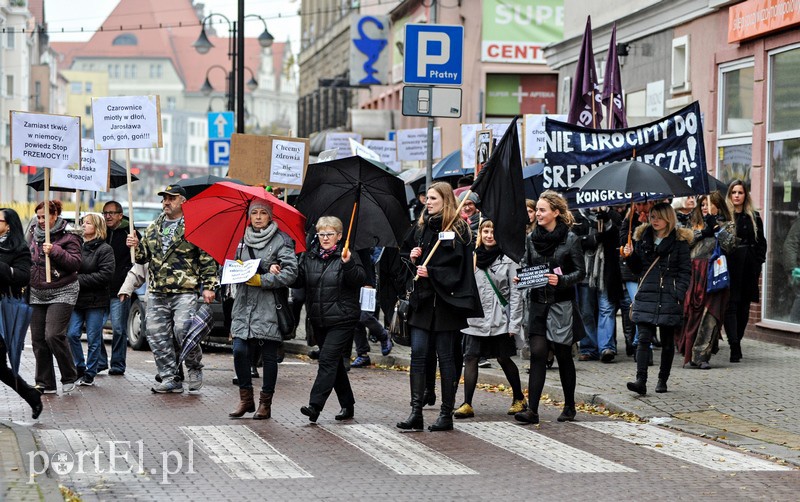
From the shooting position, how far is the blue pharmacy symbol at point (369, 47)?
42344mm

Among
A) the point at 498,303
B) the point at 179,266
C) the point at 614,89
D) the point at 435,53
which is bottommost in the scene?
the point at 498,303

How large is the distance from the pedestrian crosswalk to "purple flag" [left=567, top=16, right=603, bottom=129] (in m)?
5.94

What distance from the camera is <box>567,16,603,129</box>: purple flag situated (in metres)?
16.1

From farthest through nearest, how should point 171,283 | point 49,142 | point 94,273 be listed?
1. point 94,273
2. point 49,142
3. point 171,283

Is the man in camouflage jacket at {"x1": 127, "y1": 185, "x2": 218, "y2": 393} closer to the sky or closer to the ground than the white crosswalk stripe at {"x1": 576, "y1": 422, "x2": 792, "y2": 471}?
closer to the sky

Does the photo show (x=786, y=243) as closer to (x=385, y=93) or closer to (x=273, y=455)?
(x=273, y=455)

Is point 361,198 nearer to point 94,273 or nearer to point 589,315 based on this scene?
point 94,273

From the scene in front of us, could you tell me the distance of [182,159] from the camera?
167250 mm

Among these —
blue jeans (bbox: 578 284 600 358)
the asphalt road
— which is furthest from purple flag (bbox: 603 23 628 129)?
the asphalt road

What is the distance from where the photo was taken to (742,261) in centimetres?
1472

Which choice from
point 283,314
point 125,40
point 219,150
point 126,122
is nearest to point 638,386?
point 283,314

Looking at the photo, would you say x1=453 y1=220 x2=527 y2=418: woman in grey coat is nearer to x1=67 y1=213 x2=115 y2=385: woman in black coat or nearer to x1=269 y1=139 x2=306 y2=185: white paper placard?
x1=67 y1=213 x2=115 y2=385: woman in black coat

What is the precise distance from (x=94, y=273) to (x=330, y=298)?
381 centimetres

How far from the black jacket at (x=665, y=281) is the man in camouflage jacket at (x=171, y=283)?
3.81 meters
